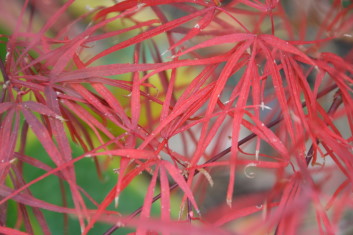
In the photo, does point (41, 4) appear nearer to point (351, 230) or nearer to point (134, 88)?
point (134, 88)

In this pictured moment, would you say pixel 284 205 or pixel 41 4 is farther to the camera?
pixel 41 4

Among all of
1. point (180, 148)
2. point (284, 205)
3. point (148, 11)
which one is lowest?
point (284, 205)

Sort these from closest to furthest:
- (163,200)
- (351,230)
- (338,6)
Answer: (163,200)
(338,6)
(351,230)

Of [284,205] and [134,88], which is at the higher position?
[134,88]

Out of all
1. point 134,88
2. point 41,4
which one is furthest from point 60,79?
point 41,4

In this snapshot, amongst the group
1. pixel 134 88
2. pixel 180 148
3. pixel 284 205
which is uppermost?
pixel 180 148

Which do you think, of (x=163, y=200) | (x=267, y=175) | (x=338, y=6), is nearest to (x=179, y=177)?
(x=163, y=200)

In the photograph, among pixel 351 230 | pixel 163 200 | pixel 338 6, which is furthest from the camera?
pixel 351 230

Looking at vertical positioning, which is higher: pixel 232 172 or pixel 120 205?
pixel 120 205

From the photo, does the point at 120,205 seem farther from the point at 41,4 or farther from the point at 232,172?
the point at 232,172
